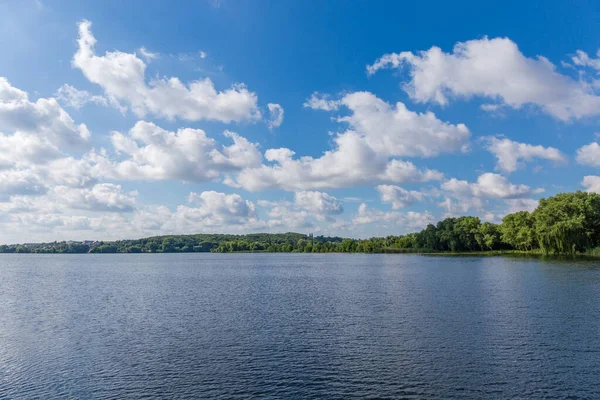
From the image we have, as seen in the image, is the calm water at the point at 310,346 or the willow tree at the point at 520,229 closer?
the calm water at the point at 310,346

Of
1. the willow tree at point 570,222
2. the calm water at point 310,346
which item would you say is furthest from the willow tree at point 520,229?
the calm water at point 310,346

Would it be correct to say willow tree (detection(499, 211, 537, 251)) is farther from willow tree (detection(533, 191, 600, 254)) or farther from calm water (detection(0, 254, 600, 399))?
calm water (detection(0, 254, 600, 399))

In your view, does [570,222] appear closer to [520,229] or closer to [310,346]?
[520,229]

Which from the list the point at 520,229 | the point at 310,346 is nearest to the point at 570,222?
the point at 520,229

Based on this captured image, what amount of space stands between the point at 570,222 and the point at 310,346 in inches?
4396

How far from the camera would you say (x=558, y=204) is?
120m

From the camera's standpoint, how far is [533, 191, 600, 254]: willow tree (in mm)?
115938

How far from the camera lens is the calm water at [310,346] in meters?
21.5

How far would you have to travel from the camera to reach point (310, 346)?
94.2 feet

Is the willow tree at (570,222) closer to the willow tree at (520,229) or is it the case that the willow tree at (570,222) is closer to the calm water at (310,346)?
the willow tree at (520,229)

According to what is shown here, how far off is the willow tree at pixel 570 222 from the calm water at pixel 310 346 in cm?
7621

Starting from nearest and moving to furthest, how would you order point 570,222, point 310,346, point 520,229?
point 310,346, point 570,222, point 520,229

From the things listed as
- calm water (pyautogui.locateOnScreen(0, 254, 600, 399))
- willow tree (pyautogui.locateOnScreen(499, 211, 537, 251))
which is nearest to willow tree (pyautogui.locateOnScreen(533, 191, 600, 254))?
willow tree (pyautogui.locateOnScreen(499, 211, 537, 251))

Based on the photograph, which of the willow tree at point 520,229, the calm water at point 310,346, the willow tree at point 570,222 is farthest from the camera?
the willow tree at point 520,229
